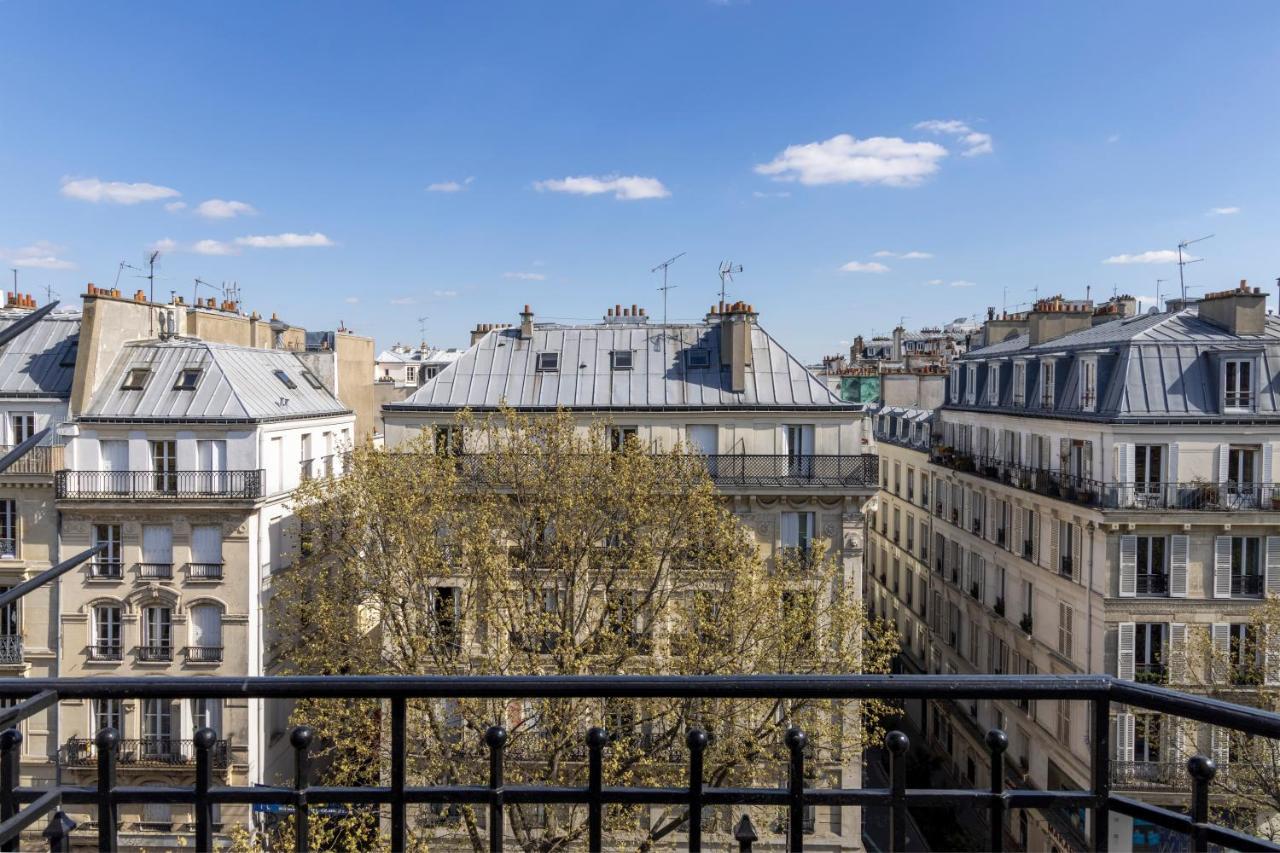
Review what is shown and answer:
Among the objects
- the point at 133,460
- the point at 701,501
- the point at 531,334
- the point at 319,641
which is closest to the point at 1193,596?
the point at 701,501

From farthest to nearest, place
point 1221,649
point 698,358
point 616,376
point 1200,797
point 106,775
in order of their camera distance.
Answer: point 698,358 < point 616,376 < point 1221,649 < point 106,775 < point 1200,797

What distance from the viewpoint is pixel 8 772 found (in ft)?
9.61

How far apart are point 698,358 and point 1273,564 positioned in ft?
56.6

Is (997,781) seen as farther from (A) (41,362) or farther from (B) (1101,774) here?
(A) (41,362)

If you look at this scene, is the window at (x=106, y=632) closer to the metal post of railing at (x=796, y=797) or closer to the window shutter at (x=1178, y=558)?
the metal post of railing at (x=796, y=797)

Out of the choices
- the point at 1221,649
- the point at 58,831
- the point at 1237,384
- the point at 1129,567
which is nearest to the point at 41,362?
the point at 58,831

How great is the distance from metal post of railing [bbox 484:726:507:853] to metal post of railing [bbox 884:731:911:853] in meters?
1.29

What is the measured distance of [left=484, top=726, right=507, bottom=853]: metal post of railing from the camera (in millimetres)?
2859

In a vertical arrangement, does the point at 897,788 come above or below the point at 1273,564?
Answer: above

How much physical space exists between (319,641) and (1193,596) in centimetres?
2315

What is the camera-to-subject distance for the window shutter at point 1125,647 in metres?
24.2

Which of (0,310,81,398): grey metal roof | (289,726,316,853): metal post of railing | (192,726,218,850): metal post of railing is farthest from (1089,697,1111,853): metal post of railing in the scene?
(0,310,81,398): grey metal roof

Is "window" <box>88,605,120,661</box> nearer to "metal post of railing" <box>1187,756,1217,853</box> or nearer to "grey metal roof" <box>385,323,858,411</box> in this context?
"grey metal roof" <box>385,323,858,411</box>

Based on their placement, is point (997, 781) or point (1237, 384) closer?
point (997, 781)
